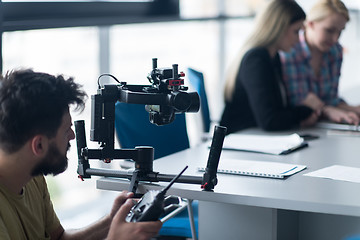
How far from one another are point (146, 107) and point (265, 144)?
2.85ft

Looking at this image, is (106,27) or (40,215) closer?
(40,215)

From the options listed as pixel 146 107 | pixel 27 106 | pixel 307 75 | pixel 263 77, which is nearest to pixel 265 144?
pixel 263 77

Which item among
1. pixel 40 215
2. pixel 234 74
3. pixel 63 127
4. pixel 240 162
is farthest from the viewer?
pixel 234 74

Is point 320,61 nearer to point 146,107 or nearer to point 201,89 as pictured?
point 201,89

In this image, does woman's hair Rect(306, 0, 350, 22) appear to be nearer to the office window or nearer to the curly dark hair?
the office window

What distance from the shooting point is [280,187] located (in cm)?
178

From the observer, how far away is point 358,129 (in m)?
2.82

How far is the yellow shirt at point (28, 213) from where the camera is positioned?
4.87 ft

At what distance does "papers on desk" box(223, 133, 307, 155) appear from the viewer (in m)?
2.32

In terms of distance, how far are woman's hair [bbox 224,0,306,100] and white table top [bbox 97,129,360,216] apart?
0.82m

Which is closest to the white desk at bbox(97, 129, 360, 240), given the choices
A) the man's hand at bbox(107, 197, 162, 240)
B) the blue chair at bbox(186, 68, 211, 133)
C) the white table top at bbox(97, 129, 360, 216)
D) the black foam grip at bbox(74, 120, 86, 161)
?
the white table top at bbox(97, 129, 360, 216)

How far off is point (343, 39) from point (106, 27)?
11.7 ft

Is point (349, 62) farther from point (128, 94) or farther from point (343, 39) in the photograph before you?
point (128, 94)

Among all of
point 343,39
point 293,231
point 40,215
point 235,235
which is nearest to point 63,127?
point 40,215
